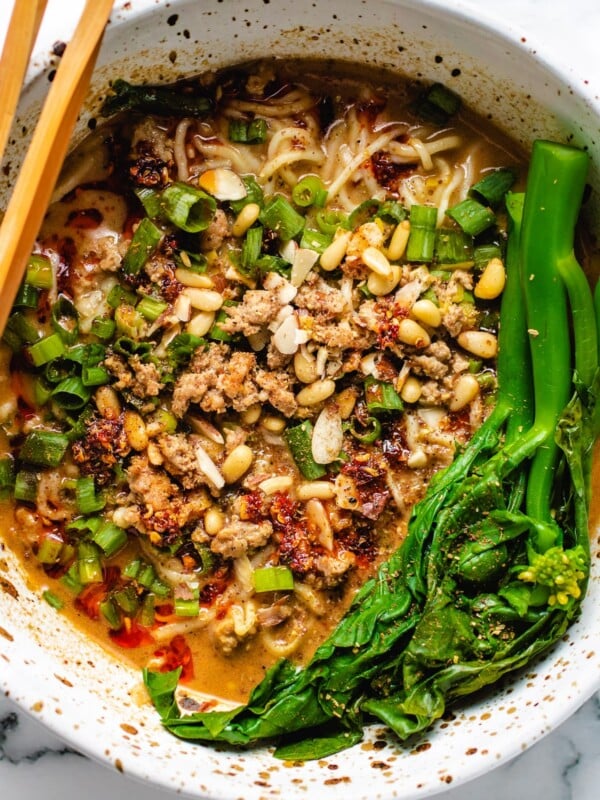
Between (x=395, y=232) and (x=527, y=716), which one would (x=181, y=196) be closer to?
(x=395, y=232)

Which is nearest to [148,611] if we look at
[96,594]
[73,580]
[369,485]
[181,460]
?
[96,594]

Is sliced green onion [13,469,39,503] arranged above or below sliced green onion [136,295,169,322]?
below

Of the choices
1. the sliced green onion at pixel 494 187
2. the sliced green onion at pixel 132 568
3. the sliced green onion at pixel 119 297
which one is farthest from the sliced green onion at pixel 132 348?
the sliced green onion at pixel 494 187

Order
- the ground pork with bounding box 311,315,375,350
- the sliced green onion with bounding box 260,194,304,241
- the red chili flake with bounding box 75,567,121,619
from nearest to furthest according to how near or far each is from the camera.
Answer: the ground pork with bounding box 311,315,375,350
the sliced green onion with bounding box 260,194,304,241
the red chili flake with bounding box 75,567,121,619

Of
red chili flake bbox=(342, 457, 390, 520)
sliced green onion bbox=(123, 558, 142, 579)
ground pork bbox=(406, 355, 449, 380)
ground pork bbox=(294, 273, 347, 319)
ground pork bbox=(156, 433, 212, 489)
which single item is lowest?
sliced green onion bbox=(123, 558, 142, 579)

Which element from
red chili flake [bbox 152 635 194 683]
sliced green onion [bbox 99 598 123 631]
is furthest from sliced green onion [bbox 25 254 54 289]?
red chili flake [bbox 152 635 194 683]

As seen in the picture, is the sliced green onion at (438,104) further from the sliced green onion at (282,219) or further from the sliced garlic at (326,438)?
the sliced garlic at (326,438)

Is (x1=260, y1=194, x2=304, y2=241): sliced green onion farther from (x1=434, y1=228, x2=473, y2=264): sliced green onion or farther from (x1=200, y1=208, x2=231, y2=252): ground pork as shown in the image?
(x1=434, y1=228, x2=473, y2=264): sliced green onion
